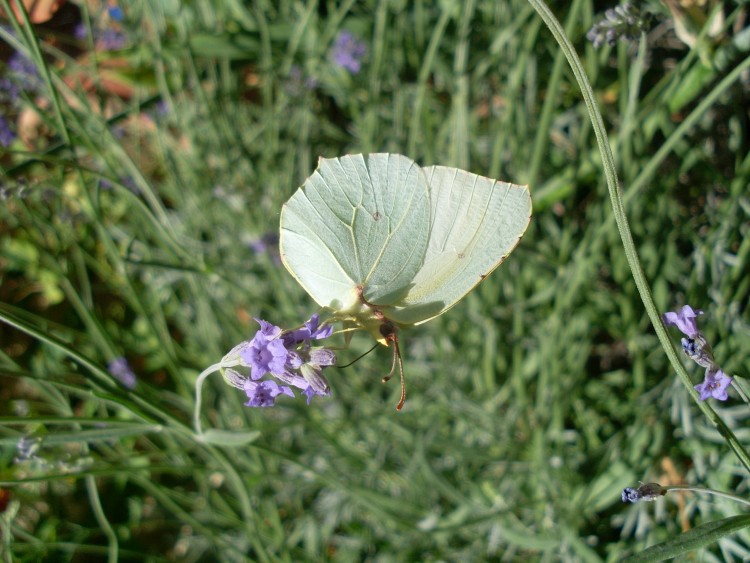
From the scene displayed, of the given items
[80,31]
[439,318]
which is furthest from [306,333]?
[80,31]

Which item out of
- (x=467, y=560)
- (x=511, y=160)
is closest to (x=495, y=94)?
(x=511, y=160)

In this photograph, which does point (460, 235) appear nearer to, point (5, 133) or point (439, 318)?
point (439, 318)

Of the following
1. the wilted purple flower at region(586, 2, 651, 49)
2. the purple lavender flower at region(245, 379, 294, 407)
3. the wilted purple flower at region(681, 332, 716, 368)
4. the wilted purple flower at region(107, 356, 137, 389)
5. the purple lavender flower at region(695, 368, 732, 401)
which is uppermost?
the wilted purple flower at region(107, 356, 137, 389)

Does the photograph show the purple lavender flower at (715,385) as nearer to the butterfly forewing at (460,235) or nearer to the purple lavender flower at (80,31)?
the butterfly forewing at (460,235)

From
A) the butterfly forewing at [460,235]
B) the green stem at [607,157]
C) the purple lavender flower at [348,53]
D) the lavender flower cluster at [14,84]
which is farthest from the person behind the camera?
the purple lavender flower at [348,53]

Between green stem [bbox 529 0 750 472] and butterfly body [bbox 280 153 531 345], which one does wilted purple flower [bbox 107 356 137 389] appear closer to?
butterfly body [bbox 280 153 531 345]

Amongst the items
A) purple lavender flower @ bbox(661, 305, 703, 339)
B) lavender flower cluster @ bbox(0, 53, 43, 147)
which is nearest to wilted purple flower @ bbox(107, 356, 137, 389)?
lavender flower cluster @ bbox(0, 53, 43, 147)

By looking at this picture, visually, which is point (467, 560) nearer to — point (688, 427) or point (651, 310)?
point (688, 427)

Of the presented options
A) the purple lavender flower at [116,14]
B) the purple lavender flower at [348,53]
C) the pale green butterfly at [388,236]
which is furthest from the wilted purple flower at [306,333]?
the purple lavender flower at [116,14]
